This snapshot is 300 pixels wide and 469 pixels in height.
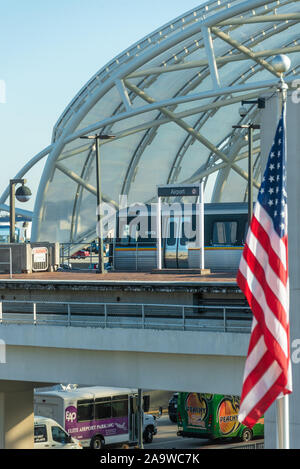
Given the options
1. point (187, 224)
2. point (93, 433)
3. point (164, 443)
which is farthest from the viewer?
point (164, 443)

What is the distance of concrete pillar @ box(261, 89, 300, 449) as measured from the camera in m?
15.9

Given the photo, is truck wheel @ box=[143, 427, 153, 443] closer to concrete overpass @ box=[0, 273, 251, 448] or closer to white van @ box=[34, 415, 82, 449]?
white van @ box=[34, 415, 82, 449]

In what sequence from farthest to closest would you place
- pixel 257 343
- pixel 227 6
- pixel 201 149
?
pixel 201 149, pixel 227 6, pixel 257 343

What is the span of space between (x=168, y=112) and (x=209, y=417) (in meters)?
18.9

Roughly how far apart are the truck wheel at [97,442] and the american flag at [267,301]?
97.6 feet

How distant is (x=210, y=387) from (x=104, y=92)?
29.4 meters

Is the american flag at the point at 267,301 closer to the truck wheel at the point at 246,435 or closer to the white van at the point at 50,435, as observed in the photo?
the white van at the point at 50,435

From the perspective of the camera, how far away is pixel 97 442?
39.4 meters

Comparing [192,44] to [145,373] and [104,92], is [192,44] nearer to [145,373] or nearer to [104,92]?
[104,92]

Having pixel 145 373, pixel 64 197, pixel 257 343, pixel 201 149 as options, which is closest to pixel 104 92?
pixel 64 197

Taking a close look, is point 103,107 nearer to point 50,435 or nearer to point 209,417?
point 209,417

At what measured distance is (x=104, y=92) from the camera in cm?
4822

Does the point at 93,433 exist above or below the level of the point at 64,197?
below

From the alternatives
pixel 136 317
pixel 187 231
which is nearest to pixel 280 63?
pixel 136 317
